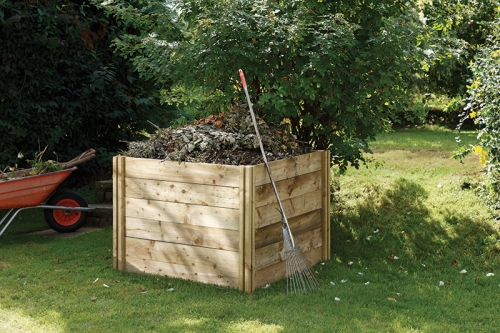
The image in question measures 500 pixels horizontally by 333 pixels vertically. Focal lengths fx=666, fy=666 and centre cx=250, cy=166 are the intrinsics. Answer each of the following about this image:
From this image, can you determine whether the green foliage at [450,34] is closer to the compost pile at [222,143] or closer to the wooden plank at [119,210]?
the compost pile at [222,143]

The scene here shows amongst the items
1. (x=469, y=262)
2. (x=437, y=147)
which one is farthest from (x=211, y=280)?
(x=437, y=147)

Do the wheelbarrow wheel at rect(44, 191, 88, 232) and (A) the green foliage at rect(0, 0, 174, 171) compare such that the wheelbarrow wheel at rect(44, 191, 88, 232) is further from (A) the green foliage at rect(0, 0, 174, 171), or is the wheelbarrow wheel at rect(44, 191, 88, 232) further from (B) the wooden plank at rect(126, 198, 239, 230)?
(B) the wooden plank at rect(126, 198, 239, 230)

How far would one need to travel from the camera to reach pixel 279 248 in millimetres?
5094

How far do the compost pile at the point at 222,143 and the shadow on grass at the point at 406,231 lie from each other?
4.11 ft

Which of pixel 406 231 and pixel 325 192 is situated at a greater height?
pixel 325 192

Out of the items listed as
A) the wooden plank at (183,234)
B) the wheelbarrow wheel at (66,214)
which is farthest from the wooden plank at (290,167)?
the wheelbarrow wheel at (66,214)

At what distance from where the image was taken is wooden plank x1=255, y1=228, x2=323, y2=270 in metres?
4.89

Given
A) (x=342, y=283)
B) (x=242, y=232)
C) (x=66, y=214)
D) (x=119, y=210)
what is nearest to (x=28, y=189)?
(x=66, y=214)

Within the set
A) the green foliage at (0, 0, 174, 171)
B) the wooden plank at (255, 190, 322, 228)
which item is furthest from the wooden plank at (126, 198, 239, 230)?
the green foliage at (0, 0, 174, 171)

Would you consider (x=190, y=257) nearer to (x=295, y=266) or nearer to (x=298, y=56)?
(x=295, y=266)

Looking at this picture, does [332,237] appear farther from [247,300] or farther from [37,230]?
[37,230]

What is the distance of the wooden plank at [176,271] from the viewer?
493 centimetres

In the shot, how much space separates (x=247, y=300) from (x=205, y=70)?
2.10m

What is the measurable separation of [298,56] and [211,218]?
1881mm
